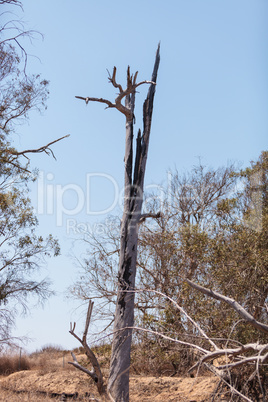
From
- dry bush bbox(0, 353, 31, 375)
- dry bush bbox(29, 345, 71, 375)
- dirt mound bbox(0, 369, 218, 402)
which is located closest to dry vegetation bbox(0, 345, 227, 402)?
dirt mound bbox(0, 369, 218, 402)

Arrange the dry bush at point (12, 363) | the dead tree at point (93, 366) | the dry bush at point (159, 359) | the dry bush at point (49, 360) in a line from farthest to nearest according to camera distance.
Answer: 1. the dry bush at point (12, 363)
2. the dry bush at point (49, 360)
3. the dry bush at point (159, 359)
4. the dead tree at point (93, 366)

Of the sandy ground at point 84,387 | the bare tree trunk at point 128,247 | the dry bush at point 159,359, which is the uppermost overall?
the bare tree trunk at point 128,247

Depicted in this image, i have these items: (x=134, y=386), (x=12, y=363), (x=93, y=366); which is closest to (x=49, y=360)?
(x=12, y=363)

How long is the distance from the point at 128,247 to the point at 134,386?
3.84 meters

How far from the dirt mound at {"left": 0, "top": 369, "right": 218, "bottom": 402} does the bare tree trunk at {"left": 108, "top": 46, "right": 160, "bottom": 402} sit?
1025mm

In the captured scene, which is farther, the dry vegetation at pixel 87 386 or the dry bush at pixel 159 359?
the dry bush at pixel 159 359

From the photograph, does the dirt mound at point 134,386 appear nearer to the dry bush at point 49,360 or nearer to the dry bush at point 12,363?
the dry bush at point 49,360

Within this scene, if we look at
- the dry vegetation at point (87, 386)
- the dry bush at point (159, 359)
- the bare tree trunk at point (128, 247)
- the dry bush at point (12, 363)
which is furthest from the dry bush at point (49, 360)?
the bare tree trunk at point (128, 247)

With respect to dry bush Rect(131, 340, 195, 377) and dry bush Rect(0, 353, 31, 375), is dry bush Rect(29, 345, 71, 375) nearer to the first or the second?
dry bush Rect(0, 353, 31, 375)

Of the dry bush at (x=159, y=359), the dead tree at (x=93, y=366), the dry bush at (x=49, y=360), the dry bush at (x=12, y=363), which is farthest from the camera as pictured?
the dry bush at (x=12, y=363)

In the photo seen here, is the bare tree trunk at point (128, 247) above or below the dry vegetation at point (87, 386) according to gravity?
above

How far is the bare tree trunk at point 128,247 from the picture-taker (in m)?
10.6

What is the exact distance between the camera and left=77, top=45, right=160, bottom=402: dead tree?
1069 cm

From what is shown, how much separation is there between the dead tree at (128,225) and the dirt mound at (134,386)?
1034 mm
